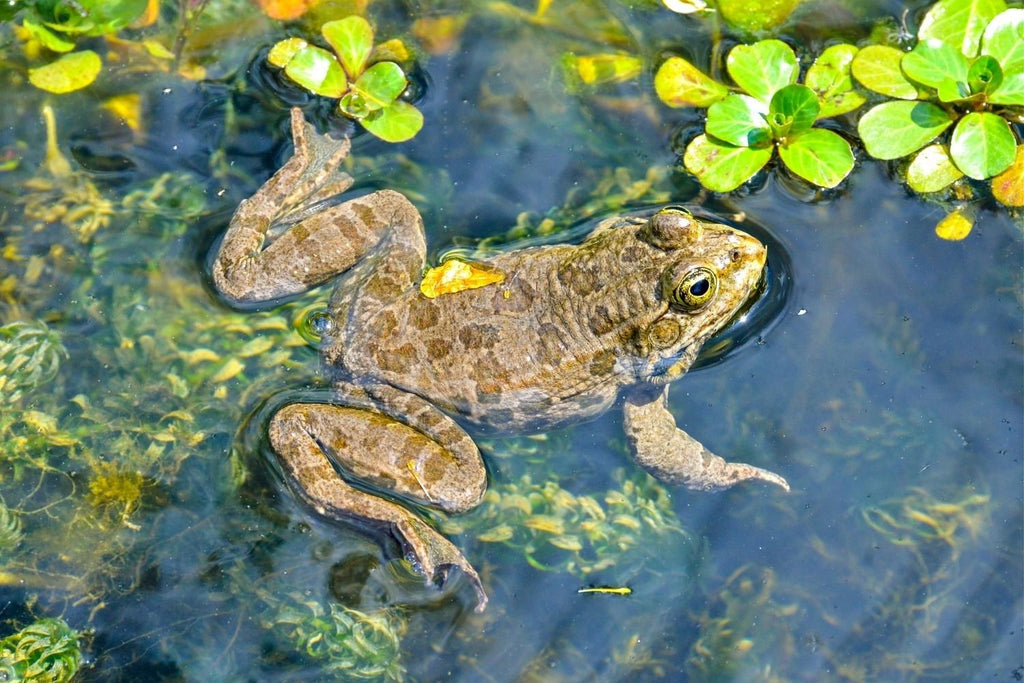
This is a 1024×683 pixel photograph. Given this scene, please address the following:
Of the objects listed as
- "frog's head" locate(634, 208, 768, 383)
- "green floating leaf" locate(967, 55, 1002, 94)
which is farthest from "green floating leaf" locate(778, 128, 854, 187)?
"green floating leaf" locate(967, 55, 1002, 94)

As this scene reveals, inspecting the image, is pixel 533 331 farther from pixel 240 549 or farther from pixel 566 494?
pixel 240 549

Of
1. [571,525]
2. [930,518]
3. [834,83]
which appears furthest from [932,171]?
[571,525]

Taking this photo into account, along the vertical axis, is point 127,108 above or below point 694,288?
below

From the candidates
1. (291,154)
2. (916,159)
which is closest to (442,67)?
(291,154)

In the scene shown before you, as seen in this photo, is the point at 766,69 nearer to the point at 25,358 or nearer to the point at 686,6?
the point at 686,6

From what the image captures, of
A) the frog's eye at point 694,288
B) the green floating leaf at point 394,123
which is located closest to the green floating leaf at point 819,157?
the frog's eye at point 694,288

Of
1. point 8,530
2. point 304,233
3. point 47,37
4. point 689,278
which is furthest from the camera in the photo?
point 47,37

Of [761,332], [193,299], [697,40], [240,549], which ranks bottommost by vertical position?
[240,549]
